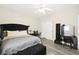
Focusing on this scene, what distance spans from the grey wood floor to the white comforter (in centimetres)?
12

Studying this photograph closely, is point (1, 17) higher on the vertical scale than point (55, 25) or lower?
higher

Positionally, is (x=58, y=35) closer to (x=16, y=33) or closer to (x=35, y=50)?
(x=35, y=50)

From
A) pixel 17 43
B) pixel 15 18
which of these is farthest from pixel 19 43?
pixel 15 18

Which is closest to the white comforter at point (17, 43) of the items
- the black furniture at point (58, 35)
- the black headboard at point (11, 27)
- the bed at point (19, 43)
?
the bed at point (19, 43)

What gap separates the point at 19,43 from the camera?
166 cm

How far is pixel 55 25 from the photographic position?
172 centimetres

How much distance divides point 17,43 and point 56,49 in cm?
51

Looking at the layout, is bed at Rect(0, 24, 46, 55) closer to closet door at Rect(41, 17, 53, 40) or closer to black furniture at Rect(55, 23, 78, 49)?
closet door at Rect(41, 17, 53, 40)

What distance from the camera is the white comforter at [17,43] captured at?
1.63m

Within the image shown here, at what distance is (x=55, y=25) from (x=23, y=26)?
0.42 m

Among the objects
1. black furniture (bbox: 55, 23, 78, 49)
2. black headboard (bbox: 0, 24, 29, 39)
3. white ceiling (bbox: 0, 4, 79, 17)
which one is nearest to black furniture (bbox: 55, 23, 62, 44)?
black furniture (bbox: 55, 23, 78, 49)
